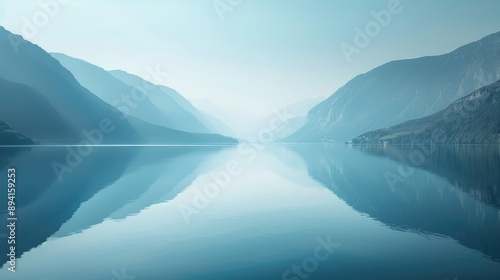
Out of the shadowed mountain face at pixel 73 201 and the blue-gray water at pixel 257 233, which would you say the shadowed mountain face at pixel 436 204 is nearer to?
the blue-gray water at pixel 257 233

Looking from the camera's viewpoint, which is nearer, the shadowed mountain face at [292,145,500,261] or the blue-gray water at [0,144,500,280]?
the blue-gray water at [0,144,500,280]

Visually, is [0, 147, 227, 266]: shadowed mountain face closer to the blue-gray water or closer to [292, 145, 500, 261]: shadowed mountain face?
the blue-gray water

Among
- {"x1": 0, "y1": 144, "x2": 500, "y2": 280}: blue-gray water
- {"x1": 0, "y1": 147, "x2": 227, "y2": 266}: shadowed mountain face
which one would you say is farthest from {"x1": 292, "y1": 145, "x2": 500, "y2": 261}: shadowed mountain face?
{"x1": 0, "y1": 147, "x2": 227, "y2": 266}: shadowed mountain face

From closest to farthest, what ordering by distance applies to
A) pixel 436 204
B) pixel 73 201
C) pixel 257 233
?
1. pixel 257 233
2. pixel 436 204
3. pixel 73 201

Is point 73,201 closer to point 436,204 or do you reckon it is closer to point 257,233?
point 257,233

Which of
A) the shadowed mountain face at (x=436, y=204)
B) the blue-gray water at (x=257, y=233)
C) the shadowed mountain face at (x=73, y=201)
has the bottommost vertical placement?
the shadowed mountain face at (x=436, y=204)

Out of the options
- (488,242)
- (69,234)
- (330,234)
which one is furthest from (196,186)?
(488,242)

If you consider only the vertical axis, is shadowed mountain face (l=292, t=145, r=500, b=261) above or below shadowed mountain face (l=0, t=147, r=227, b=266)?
below

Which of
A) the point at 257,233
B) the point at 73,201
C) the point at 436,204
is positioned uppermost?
the point at 73,201

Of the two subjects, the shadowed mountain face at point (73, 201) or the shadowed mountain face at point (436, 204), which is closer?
the shadowed mountain face at point (436, 204)

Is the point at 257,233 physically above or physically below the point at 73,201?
below

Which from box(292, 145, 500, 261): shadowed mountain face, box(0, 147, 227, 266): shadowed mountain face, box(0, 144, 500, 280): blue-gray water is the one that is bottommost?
box(292, 145, 500, 261): shadowed mountain face

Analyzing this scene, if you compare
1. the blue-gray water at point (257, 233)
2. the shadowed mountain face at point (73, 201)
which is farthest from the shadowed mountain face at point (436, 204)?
the shadowed mountain face at point (73, 201)

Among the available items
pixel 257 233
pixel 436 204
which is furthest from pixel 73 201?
pixel 436 204
